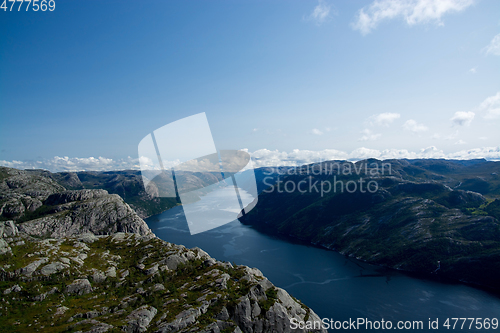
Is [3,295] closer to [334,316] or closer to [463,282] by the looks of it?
[334,316]

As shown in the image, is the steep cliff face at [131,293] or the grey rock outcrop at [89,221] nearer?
the steep cliff face at [131,293]

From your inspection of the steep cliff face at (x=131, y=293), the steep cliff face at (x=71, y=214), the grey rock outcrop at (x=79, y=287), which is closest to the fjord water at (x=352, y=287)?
the steep cliff face at (x=71, y=214)

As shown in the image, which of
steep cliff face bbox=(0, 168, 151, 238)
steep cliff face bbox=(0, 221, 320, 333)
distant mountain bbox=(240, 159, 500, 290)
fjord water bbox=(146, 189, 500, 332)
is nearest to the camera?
steep cliff face bbox=(0, 221, 320, 333)

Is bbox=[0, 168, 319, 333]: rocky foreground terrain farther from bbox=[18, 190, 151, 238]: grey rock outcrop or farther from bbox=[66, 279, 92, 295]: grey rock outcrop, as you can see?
bbox=[18, 190, 151, 238]: grey rock outcrop

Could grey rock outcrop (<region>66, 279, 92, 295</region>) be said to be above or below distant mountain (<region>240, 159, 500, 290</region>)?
above

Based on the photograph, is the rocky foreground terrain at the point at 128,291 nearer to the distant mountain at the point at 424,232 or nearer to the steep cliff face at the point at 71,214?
the steep cliff face at the point at 71,214

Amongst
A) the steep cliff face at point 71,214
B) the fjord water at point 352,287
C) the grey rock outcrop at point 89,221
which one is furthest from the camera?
the steep cliff face at point 71,214

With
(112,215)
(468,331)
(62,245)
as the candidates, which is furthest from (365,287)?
(112,215)

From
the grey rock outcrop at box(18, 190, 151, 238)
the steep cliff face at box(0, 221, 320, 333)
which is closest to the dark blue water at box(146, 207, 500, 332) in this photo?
the grey rock outcrop at box(18, 190, 151, 238)
